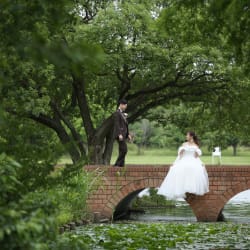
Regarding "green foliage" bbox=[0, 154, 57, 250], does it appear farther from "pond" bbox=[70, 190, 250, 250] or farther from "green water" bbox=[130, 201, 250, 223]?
"green water" bbox=[130, 201, 250, 223]

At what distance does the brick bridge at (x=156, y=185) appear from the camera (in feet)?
56.0

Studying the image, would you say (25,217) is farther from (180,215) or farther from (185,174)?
(180,215)

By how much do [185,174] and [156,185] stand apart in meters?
0.88

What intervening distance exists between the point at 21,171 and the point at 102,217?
38.5 ft

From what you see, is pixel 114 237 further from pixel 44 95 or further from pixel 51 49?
pixel 44 95

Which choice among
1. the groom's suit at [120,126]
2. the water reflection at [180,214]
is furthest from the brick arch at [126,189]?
the water reflection at [180,214]

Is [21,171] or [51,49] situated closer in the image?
[51,49]

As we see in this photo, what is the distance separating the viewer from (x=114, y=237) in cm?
1041

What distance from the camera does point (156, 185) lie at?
17141mm

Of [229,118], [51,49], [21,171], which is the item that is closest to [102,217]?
[229,118]

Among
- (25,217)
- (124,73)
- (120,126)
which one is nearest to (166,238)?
(120,126)

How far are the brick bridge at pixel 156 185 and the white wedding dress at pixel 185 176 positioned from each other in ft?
1.43

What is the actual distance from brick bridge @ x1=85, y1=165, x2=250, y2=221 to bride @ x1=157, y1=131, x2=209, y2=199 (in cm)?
45

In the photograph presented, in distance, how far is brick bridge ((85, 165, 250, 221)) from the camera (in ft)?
56.0
